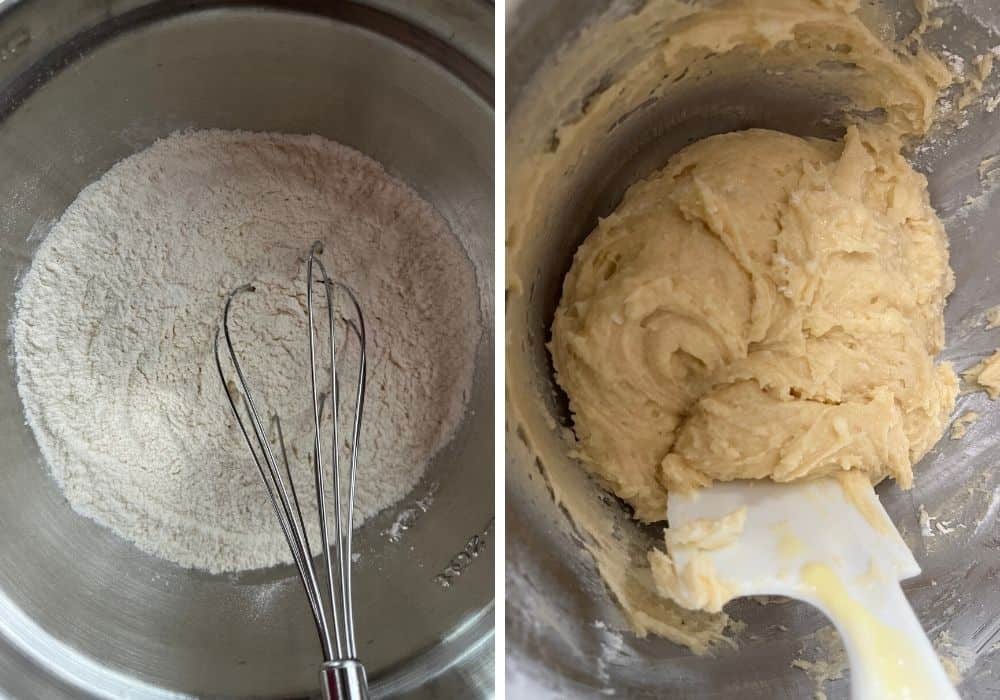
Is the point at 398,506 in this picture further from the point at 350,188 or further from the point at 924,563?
the point at 924,563

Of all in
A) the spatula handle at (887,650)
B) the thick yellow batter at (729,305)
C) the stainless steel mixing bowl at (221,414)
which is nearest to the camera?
the spatula handle at (887,650)

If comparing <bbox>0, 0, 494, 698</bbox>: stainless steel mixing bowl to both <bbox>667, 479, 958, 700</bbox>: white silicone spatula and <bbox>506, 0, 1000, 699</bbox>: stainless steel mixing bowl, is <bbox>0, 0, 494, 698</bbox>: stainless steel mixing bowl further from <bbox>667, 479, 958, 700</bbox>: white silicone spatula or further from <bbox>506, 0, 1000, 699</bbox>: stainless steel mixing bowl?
<bbox>667, 479, 958, 700</bbox>: white silicone spatula

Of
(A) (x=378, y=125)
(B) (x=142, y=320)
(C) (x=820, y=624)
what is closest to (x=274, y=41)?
(A) (x=378, y=125)

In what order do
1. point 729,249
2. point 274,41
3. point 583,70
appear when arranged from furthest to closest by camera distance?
1. point 274,41
2. point 729,249
3. point 583,70

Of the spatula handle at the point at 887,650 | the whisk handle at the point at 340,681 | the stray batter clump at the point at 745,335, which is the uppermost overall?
the stray batter clump at the point at 745,335

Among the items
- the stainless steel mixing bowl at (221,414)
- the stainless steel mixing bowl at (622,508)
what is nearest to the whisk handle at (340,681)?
the stainless steel mixing bowl at (622,508)

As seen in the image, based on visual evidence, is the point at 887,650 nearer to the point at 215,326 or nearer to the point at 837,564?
the point at 837,564

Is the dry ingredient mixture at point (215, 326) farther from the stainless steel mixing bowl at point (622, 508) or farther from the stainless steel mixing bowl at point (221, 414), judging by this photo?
the stainless steel mixing bowl at point (622, 508)
